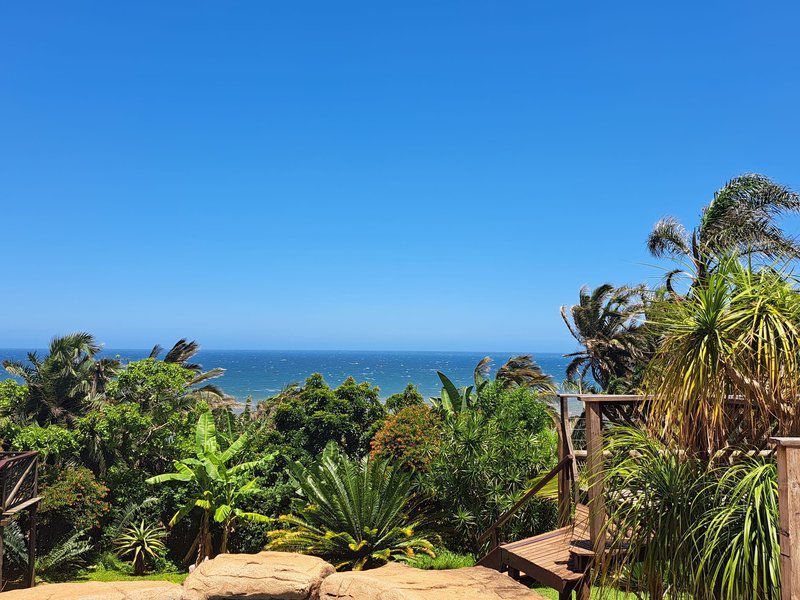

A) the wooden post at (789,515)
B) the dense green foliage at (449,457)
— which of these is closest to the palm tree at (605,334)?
the dense green foliage at (449,457)

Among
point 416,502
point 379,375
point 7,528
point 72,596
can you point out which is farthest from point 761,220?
point 379,375

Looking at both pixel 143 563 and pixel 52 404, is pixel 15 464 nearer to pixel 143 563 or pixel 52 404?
pixel 143 563

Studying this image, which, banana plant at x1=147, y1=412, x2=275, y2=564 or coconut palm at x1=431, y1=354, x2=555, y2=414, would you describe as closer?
banana plant at x1=147, y1=412, x2=275, y2=564

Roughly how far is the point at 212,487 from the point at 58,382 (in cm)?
944

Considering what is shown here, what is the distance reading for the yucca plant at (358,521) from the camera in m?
11.9

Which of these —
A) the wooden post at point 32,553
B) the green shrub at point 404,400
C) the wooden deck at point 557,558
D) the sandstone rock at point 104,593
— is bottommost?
the wooden post at point 32,553

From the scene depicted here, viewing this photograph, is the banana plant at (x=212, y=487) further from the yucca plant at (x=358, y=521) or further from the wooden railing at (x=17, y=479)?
the wooden railing at (x=17, y=479)

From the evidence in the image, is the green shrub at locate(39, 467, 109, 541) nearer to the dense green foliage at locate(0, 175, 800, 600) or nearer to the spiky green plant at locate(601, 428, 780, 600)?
the dense green foliage at locate(0, 175, 800, 600)

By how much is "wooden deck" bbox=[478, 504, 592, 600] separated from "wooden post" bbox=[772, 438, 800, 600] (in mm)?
2216

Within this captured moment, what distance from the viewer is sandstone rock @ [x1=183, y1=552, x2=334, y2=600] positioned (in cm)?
772

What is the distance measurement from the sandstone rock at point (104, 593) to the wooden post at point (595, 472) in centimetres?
518

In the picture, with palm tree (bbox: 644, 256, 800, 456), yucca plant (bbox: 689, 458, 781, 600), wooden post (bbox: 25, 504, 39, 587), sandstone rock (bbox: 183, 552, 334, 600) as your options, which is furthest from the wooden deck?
wooden post (bbox: 25, 504, 39, 587)

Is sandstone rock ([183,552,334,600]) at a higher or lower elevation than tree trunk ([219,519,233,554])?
higher

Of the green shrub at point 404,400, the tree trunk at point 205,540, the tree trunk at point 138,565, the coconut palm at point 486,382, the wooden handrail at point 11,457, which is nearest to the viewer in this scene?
the wooden handrail at point 11,457
